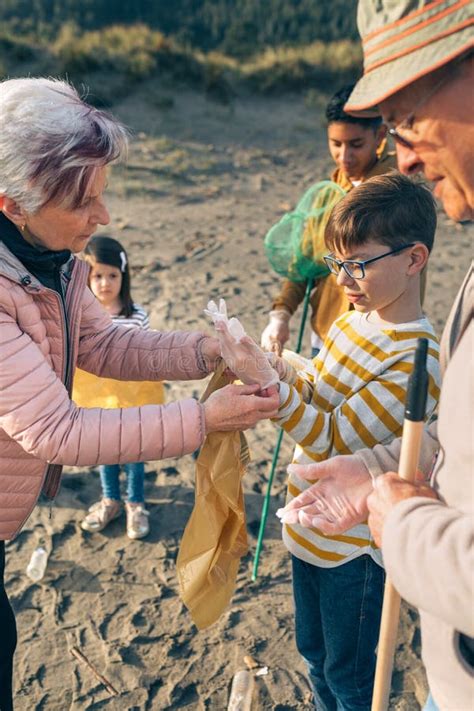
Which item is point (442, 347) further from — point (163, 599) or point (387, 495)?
point (163, 599)

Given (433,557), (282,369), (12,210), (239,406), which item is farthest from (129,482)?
(433,557)

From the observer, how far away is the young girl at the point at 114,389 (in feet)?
12.9

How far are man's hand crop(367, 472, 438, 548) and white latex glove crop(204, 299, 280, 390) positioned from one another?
670mm

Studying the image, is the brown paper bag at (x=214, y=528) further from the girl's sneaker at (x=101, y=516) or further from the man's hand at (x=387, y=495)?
the girl's sneaker at (x=101, y=516)

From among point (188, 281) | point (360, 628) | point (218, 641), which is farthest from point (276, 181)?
point (360, 628)

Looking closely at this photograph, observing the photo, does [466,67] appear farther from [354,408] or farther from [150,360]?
[150,360]

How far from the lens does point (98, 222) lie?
224cm

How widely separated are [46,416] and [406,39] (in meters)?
1.39

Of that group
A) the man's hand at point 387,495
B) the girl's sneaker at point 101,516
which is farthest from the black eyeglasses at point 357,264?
the girl's sneaker at point 101,516

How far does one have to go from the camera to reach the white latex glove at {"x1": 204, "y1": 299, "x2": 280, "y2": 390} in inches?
85.4

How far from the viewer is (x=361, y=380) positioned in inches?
85.0

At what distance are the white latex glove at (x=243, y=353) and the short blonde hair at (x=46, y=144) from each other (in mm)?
595

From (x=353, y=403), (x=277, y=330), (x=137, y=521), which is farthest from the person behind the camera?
(x=137, y=521)

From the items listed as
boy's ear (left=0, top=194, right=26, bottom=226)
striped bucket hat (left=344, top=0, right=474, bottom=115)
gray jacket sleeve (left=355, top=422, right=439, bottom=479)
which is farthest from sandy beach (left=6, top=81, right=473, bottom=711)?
striped bucket hat (left=344, top=0, right=474, bottom=115)
